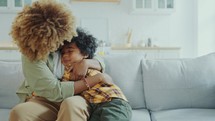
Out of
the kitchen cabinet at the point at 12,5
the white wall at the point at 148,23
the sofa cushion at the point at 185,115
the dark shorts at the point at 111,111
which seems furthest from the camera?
the white wall at the point at 148,23

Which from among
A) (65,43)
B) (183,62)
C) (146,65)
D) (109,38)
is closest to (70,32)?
(65,43)

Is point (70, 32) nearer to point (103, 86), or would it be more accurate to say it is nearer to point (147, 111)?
point (103, 86)

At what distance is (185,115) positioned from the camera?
5.48 ft

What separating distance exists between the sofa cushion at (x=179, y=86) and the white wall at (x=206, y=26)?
3.15 metres

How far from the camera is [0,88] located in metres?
1.89

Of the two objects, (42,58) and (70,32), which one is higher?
(70,32)

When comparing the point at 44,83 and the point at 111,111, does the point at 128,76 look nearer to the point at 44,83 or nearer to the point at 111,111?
the point at 111,111

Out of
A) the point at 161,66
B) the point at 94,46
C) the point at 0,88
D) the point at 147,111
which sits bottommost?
the point at 147,111

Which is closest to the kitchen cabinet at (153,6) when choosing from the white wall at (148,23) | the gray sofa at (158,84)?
the white wall at (148,23)

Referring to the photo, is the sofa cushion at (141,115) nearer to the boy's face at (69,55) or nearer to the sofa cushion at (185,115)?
the sofa cushion at (185,115)

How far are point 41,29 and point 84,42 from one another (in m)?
0.33

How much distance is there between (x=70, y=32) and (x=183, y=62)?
3.01ft

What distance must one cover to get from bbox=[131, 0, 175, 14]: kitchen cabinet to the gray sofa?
3103 millimetres

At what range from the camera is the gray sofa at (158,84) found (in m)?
1.85
